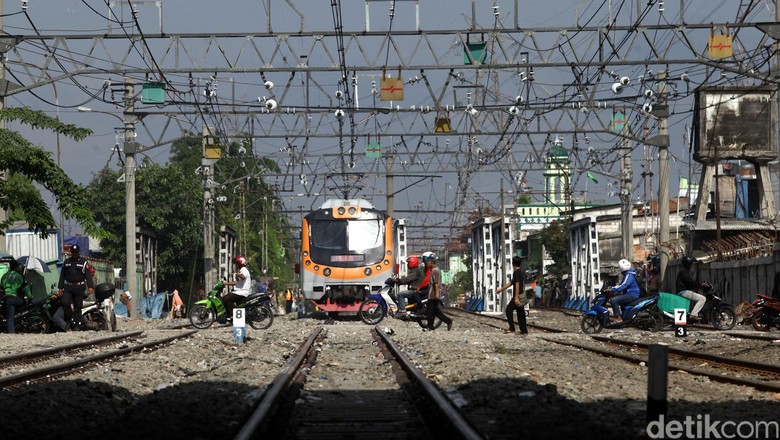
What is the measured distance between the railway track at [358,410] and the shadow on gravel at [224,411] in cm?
12

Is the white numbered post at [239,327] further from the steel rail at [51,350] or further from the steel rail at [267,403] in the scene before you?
the steel rail at [267,403]

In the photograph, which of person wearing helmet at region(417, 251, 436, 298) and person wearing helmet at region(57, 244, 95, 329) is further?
person wearing helmet at region(417, 251, 436, 298)

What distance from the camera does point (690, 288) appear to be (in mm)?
23016

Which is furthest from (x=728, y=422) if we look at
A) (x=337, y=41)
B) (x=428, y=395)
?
(x=337, y=41)

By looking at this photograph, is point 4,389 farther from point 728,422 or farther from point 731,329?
point 731,329

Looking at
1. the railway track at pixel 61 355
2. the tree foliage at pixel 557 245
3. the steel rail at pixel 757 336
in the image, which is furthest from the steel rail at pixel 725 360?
the tree foliage at pixel 557 245

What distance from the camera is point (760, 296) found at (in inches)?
910

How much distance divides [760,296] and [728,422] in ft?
49.9

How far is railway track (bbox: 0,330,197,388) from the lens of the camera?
487 inches

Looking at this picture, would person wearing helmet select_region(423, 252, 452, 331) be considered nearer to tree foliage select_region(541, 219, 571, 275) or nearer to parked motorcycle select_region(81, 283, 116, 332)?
parked motorcycle select_region(81, 283, 116, 332)

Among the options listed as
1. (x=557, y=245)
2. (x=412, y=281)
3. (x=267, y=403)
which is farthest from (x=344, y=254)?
(x=557, y=245)

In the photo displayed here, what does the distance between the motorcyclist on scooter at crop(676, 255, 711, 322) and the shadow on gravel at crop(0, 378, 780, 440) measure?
11.5 m

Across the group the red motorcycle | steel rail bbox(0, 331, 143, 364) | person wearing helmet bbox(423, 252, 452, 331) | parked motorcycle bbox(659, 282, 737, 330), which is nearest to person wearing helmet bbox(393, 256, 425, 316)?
person wearing helmet bbox(423, 252, 452, 331)

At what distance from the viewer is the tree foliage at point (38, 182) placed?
72.3 feet
